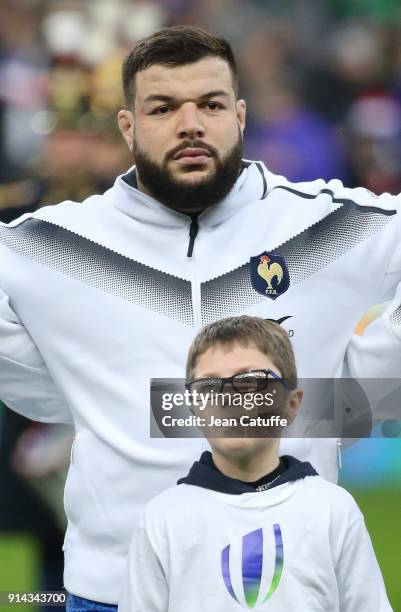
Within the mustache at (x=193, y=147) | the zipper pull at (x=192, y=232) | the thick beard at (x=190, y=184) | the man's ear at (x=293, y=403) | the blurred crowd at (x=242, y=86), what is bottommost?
the man's ear at (x=293, y=403)

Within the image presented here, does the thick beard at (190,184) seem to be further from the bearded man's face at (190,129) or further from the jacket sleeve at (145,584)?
the jacket sleeve at (145,584)

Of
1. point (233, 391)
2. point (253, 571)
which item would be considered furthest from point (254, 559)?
point (233, 391)

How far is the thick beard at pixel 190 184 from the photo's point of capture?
222cm

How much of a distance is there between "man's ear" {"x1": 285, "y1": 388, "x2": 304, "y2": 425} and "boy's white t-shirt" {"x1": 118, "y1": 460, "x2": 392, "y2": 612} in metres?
0.17

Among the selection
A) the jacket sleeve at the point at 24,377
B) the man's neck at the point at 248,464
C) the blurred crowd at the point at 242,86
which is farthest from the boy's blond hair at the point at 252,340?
the blurred crowd at the point at 242,86

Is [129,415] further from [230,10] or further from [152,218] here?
[230,10]

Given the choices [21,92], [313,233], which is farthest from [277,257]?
[21,92]

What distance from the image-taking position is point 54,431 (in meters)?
3.43

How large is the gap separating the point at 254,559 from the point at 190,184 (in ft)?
2.25

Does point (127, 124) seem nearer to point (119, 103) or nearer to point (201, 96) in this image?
point (201, 96)

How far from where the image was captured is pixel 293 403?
2023 mm

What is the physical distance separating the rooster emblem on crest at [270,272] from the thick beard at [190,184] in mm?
144

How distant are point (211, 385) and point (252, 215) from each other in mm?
444

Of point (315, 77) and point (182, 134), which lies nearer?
point (182, 134)
